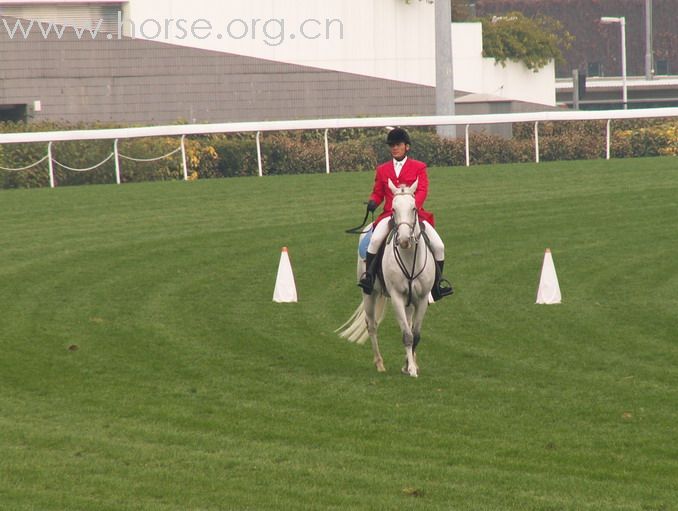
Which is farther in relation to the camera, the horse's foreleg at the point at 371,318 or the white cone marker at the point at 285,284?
the white cone marker at the point at 285,284

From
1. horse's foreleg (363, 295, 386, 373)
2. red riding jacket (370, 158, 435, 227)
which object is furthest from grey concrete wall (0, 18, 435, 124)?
horse's foreleg (363, 295, 386, 373)

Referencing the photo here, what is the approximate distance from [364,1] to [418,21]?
232cm

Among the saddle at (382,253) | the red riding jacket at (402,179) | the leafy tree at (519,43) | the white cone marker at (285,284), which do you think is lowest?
the white cone marker at (285,284)

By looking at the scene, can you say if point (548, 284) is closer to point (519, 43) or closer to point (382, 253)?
point (382, 253)

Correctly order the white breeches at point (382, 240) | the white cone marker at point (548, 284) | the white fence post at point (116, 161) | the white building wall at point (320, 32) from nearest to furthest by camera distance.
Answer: the white breeches at point (382, 240), the white cone marker at point (548, 284), the white fence post at point (116, 161), the white building wall at point (320, 32)

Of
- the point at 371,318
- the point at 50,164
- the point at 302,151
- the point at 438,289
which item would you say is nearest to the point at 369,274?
the point at 371,318

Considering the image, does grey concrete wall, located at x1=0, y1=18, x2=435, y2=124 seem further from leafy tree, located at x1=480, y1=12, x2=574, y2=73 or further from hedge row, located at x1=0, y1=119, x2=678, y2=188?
hedge row, located at x1=0, y1=119, x2=678, y2=188

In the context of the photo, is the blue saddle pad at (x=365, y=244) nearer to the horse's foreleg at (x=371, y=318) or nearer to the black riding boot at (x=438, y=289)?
the horse's foreleg at (x=371, y=318)

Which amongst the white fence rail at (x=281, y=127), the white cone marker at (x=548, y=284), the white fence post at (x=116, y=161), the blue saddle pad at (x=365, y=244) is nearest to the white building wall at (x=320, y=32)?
the white fence rail at (x=281, y=127)

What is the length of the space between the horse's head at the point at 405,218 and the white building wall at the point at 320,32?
36.8 meters

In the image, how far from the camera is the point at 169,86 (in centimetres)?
4759

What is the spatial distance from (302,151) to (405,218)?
21.5m

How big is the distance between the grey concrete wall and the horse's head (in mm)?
35944

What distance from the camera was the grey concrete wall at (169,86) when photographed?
150 feet
